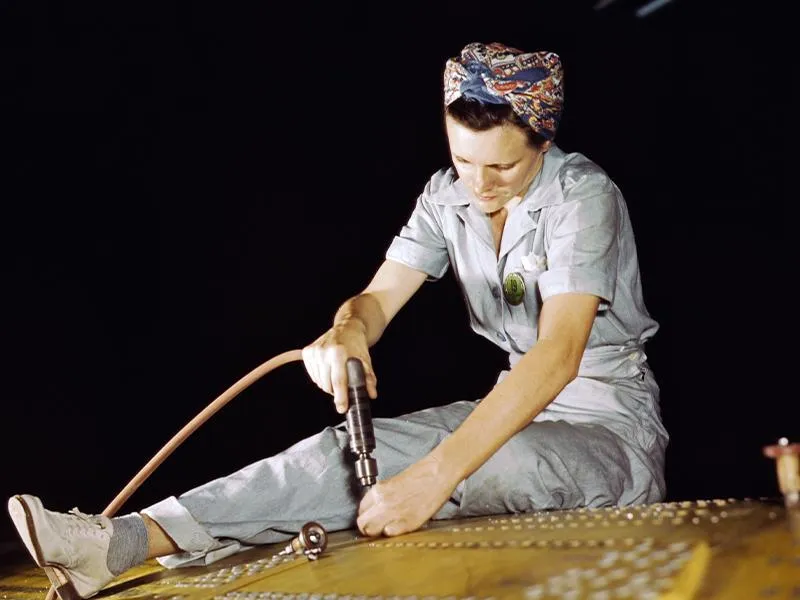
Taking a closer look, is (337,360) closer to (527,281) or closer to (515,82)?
(527,281)

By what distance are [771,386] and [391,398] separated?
60.1 inches

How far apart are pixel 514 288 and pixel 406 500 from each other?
65 cm

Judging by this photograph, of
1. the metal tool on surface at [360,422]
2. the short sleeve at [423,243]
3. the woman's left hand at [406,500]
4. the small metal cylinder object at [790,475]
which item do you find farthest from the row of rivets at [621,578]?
the short sleeve at [423,243]

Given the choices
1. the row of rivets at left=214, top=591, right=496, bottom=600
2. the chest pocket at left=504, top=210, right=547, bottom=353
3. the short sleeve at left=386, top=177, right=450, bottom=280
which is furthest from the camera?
the short sleeve at left=386, top=177, right=450, bottom=280

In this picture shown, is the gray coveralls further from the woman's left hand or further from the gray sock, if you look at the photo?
the woman's left hand

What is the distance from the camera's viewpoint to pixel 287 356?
6.97 ft

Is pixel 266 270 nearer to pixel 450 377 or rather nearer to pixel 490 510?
pixel 450 377

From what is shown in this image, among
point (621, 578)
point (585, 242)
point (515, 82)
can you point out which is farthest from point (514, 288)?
point (621, 578)

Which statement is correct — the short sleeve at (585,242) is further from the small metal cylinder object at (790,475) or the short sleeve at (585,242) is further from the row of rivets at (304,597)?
the row of rivets at (304,597)

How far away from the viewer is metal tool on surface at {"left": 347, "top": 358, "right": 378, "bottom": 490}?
6.16 feet

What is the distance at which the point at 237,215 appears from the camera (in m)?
3.74

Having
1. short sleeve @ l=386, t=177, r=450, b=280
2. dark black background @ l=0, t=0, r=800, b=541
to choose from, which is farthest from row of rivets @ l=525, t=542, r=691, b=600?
dark black background @ l=0, t=0, r=800, b=541

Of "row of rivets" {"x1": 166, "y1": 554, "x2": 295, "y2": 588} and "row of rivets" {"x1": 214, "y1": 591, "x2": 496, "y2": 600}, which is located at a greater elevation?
"row of rivets" {"x1": 214, "y1": 591, "x2": 496, "y2": 600}

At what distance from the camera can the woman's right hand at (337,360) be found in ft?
6.37
